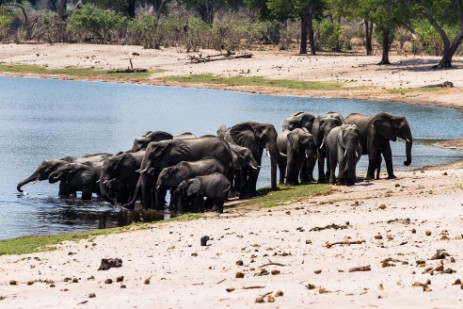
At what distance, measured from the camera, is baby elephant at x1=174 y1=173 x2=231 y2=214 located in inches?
949

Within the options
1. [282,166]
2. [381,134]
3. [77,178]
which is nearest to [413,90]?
[381,134]

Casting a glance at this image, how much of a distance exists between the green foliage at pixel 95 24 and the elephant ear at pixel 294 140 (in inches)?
2514

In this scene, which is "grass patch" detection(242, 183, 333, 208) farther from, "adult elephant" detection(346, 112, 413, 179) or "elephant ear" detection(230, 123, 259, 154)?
"adult elephant" detection(346, 112, 413, 179)

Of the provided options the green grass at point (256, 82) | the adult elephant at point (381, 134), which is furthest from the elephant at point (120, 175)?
the green grass at point (256, 82)

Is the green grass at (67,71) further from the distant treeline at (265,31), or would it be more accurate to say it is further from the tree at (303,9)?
the tree at (303,9)

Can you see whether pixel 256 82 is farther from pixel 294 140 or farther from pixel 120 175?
pixel 120 175

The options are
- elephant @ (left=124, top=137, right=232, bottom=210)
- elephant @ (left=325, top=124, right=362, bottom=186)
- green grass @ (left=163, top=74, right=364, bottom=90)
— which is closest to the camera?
elephant @ (left=124, top=137, right=232, bottom=210)

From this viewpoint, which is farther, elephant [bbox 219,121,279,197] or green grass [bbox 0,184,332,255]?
elephant [bbox 219,121,279,197]

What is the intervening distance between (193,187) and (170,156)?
2704 millimetres

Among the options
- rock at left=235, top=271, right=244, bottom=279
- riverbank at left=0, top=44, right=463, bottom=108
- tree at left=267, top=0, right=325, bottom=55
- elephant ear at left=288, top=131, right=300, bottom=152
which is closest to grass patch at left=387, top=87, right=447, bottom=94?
riverbank at left=0, top=44, right=463, bottom=108

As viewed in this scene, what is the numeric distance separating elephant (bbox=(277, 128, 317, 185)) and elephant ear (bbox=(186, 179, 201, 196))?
4496 mm

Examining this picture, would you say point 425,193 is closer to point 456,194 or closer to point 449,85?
point 456,194

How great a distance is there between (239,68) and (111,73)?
8.63 metres

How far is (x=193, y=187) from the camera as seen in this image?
2438 centimetres
